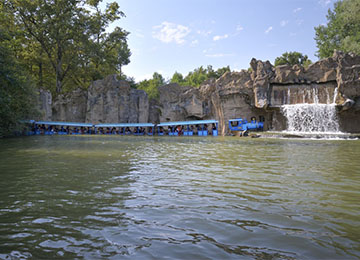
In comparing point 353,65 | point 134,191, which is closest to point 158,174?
point 134,191

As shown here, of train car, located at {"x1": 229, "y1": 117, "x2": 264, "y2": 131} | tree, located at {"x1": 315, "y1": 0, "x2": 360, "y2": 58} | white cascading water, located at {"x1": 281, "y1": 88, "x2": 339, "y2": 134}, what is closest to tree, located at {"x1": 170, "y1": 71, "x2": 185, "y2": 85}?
tree, located at {"x1": 315, "y1": 0, "x2": 360, "y2": 58}

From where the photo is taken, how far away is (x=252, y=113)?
102ft

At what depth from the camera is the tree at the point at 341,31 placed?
3578 cm

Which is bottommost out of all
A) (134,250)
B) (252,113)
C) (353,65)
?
(134,250)

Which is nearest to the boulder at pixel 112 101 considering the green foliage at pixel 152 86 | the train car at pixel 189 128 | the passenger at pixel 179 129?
the green foliage at pixel 152 86

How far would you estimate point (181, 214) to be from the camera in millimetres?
3938

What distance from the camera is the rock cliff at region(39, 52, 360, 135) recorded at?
2600 cm

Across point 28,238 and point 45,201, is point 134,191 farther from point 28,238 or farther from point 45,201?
point 28,238

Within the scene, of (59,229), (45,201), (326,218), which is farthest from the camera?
(45,201)

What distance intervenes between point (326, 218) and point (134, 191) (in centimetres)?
316

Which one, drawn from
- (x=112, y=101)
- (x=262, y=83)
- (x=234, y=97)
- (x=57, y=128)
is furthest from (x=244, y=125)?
(x=57, y=128)

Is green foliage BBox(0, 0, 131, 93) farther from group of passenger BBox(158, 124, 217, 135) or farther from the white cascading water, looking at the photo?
the white cascading water

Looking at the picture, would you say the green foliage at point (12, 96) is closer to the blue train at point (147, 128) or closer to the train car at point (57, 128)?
the train car at point (57, 128)

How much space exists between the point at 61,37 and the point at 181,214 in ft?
119
